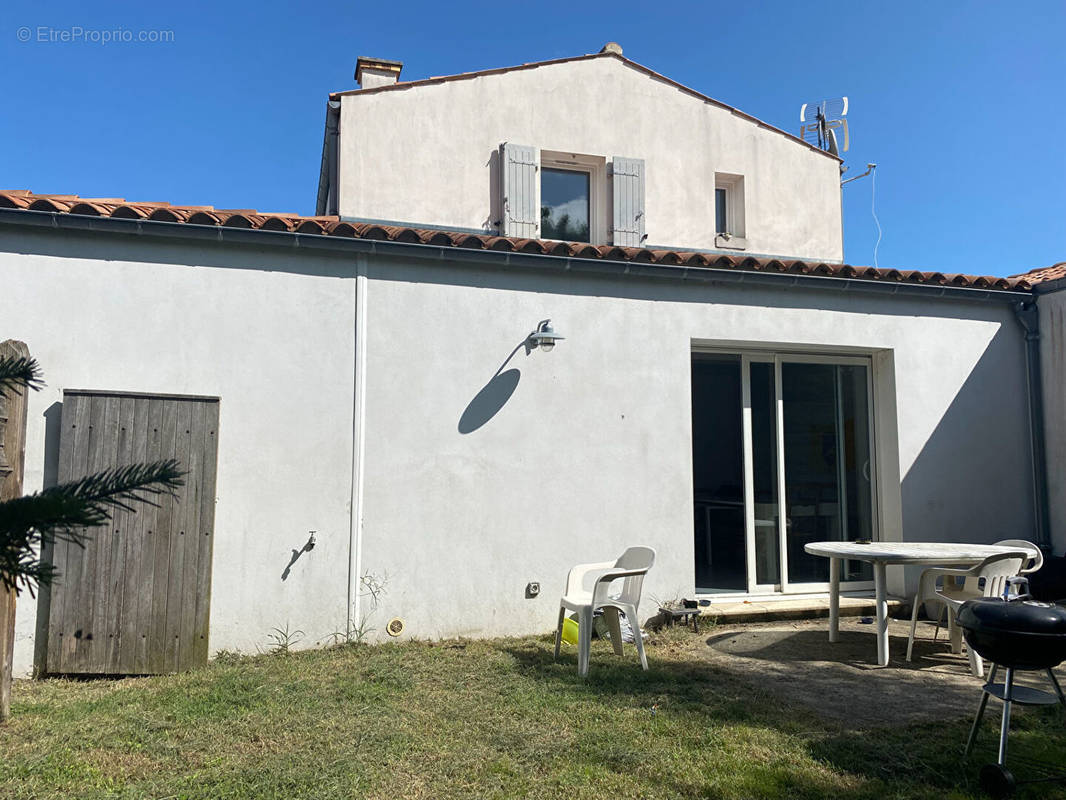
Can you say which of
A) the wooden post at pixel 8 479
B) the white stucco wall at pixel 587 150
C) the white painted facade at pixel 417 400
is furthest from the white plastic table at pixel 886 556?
the white stucco wall at pixel 587 150

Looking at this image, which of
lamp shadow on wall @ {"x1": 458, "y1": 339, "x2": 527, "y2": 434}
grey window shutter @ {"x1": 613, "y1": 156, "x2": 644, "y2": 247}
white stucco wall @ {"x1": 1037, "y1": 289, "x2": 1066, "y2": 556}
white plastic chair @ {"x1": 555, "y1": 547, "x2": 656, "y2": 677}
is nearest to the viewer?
white plastic chair @ {"x1": 555, "y1": 547, "x2": 656, "y2": 677}

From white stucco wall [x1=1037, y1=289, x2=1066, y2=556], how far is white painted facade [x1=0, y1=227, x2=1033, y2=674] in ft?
3.32

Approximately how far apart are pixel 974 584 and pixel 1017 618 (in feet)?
9.33

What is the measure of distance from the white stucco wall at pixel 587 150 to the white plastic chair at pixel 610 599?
6.73m

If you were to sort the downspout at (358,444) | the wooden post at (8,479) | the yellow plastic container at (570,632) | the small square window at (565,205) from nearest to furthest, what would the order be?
the wooden post at (8,479)
the downspout at (358,444)
the yellow plastic container at (570,632)
the small square window at (565,205)

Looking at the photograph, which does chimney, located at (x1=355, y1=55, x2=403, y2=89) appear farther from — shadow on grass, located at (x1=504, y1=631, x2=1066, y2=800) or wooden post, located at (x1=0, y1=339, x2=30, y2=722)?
shadow on grass, located at (x1=504, y1=631, x2=1066, y2=800)

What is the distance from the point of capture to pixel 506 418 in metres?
6.73

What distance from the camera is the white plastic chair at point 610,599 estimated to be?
17.7 feet

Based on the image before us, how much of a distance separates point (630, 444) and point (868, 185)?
34.1 feet

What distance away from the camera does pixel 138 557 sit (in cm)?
566

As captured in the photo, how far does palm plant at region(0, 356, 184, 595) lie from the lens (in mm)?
1045

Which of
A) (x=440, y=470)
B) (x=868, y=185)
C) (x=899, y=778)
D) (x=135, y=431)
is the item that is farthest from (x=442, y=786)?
(x=868, y=185)

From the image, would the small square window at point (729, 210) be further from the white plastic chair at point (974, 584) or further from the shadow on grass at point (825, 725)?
the shadow on grass at point (825, 725)

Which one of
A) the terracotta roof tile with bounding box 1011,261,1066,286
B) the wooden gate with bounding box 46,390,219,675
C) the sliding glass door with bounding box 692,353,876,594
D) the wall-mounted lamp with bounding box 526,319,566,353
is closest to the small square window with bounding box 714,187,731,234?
the terracotta roof tile with bounding box 1011,261,1066,286
